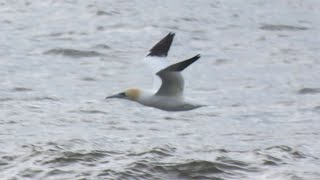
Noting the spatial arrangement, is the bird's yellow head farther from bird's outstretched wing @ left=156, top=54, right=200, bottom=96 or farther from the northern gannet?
bird's outstretched wing @ left=156, top=54, right=200, bottom=96

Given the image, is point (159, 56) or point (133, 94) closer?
point (133, 94)

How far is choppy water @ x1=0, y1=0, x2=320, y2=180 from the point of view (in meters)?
16.3

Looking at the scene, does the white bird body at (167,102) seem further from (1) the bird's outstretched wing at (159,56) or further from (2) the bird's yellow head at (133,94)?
(1) the bird's outstretched wing at (159,56)

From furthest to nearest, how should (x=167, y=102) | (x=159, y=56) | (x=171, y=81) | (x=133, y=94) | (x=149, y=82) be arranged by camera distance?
(x=149, y=82), (x=159, y=56), (x=133, y=94), (x=167, y=102), (x=171, y=81)

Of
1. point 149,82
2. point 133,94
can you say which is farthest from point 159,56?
point 149,82

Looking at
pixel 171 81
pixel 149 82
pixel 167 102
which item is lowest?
pixel 149 82

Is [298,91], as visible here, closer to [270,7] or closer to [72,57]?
[72,57]

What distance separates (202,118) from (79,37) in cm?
751

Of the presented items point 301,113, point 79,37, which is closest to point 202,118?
point 301,113

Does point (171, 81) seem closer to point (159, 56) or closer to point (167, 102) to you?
point (167, 102)

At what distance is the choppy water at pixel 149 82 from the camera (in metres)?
16.3

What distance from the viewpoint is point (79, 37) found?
26984mm

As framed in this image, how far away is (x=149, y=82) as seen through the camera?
2280 cm

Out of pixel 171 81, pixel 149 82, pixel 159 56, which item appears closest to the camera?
pixel 171 81
